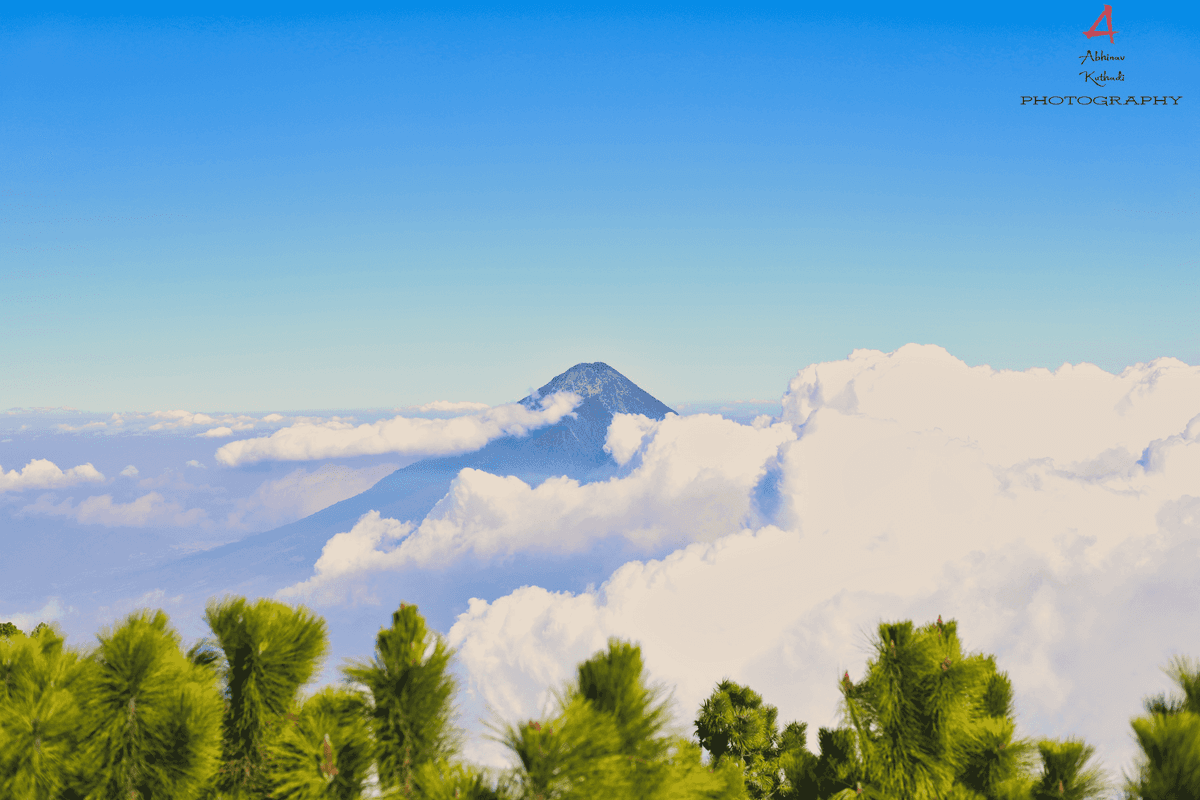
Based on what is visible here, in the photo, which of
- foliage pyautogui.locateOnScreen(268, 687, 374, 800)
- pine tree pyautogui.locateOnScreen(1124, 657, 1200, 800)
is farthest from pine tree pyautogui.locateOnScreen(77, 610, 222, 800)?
pine tree pyautogui.locateOnScreen(1124, 657, 1200, 800)

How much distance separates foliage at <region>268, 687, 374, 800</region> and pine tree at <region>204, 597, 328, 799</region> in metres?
0.72

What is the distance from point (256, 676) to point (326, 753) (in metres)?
1.88

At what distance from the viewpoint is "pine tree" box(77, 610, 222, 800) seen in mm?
5750

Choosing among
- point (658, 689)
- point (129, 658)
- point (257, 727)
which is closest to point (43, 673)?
point (129, 658)

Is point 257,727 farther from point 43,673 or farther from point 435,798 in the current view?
point 435,798

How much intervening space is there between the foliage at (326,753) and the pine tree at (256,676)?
2.36 ft

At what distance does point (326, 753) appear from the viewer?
477cm

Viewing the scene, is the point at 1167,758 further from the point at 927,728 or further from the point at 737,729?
the point at 737,729

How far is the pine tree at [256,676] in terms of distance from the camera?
20.0ft

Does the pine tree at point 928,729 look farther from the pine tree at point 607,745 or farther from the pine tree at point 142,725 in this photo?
the pine tree at point 142,725

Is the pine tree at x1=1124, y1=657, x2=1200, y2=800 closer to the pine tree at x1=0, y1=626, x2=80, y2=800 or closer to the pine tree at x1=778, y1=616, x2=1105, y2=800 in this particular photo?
the pine tree at x1=778, y1=616, x2=1105, y2=800

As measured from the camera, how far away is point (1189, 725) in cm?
455

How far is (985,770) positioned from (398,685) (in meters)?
6.59

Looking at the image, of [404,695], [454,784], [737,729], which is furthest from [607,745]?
[737,729]
